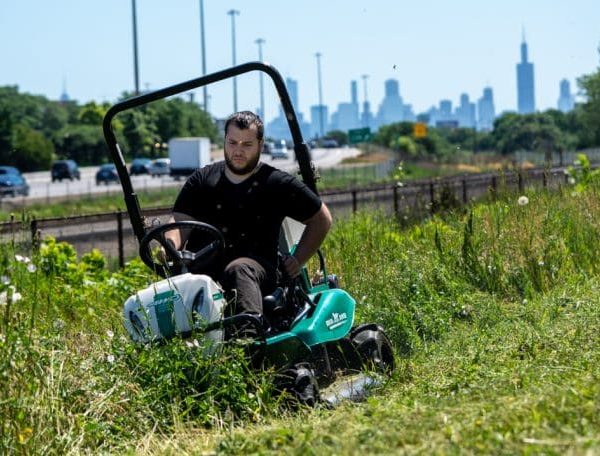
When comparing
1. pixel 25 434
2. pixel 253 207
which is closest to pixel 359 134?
pixel 253 207

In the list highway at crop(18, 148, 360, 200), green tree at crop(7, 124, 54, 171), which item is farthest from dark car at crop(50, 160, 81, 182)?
green tree at crop(7, 124, 54, 171)

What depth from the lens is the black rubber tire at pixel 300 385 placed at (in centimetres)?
686

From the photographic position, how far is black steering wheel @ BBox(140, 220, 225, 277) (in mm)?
7008

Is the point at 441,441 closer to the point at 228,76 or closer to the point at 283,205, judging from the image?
the point at 283,205

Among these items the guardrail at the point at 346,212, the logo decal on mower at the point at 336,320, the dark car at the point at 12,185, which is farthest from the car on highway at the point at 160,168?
the logo decal on mower at the point at 336,320

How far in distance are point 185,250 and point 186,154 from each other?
6630 centimetres

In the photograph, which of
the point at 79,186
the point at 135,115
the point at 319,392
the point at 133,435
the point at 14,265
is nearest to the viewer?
the point at 133,435

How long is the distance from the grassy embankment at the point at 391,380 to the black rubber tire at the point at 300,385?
0.10 metres

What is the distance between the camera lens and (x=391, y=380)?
7586mm

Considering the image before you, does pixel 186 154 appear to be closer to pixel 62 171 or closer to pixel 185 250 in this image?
pixel 62 171

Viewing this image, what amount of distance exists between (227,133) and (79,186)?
62232 mm

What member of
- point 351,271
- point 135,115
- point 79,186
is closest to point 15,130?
point 135,115

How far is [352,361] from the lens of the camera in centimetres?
806

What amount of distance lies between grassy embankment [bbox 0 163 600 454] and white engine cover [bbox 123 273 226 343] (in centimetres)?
13
